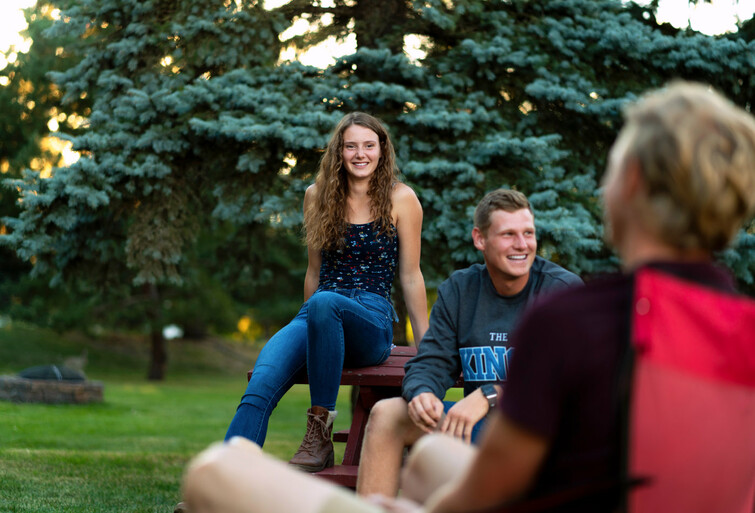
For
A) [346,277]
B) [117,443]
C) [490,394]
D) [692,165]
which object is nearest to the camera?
[692,165]

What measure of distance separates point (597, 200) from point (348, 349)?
3803mm

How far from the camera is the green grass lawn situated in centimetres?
514

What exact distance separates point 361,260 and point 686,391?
302 centimetres

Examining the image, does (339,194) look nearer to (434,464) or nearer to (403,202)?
(403,202)

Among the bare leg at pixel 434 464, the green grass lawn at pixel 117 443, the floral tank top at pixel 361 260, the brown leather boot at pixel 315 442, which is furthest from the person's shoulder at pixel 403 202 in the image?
the bare leg at pixel 434 464

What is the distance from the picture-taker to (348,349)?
3.97 m

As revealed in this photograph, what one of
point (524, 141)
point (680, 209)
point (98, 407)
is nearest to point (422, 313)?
point (524, 141)

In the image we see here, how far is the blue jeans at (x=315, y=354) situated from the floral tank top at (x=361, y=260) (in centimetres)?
27

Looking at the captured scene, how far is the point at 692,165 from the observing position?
1.32m

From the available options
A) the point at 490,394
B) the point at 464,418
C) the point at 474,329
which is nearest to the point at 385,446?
the point at 464,418

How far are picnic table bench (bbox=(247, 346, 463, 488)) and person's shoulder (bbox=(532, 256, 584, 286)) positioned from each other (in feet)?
2.41

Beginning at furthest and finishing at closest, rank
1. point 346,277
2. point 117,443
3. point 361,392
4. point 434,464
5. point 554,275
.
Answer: point 117,443
point 346,277
point 361,392
point 554,275
point 434,464

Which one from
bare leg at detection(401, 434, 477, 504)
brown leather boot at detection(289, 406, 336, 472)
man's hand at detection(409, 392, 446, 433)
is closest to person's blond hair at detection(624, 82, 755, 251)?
bare leg at detection(401, 434, 477, 504)

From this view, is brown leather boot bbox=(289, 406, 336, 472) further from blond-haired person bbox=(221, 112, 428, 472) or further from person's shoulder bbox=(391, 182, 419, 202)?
person's shoulder bbox=(391, 182, 419, 202)
